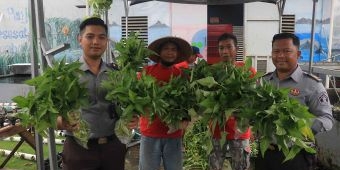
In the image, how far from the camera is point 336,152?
491 cm

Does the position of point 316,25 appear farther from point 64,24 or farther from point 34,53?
point 34,53

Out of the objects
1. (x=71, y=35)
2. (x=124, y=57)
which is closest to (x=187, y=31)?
(x=71, y=35)

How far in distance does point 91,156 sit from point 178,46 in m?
1.32

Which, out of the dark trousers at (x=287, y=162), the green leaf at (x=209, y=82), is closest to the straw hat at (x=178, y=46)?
the green leaf at (x=209, y=82)

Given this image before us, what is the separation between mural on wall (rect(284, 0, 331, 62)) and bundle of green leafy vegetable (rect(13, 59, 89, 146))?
7.93 meters

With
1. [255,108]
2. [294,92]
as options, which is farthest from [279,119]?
[294,92]

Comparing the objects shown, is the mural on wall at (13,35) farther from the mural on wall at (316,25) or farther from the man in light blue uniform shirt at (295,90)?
the man in light blue uniform shirt at (295,90)

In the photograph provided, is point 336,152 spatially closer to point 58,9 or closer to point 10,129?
point 10,129

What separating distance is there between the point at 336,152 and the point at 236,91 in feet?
11.2

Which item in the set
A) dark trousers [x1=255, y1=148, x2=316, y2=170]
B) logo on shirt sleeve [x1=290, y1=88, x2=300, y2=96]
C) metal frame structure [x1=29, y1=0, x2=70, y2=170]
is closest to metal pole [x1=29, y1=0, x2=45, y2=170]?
metal frame structure [x1=29, y1=0, x2=70, y2=170]

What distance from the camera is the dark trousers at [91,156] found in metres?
2.70

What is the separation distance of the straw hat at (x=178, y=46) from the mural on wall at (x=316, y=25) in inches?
257

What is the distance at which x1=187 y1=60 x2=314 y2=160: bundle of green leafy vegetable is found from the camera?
6.34ft

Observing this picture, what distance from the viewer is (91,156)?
2699mm
